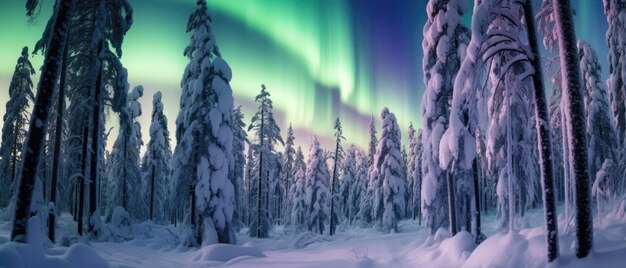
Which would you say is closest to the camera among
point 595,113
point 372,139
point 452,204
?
point 452,204

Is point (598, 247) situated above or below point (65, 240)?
above

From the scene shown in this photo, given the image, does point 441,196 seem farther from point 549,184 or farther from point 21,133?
point 21,133

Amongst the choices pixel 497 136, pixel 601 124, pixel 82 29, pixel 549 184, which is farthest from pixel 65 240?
pixel 601 124

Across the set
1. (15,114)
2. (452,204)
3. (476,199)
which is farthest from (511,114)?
(15,114)

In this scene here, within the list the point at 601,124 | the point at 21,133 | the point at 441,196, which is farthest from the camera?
the point at 21,133

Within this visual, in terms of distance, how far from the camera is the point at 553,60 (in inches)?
353

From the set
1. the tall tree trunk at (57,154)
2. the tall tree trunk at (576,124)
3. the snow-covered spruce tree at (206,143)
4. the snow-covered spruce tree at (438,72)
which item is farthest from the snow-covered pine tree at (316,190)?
the tall tree trunk at (576,124)

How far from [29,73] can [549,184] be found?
32723mm

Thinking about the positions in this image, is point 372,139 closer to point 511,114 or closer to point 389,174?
point 389,174

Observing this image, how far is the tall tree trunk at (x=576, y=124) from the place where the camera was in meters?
7.02

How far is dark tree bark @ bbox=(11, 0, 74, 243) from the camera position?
8.80 meters

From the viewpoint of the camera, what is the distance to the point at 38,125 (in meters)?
9.03

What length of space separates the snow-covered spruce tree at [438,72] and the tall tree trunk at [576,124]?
9.08 meters

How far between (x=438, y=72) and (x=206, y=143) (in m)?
12.4
